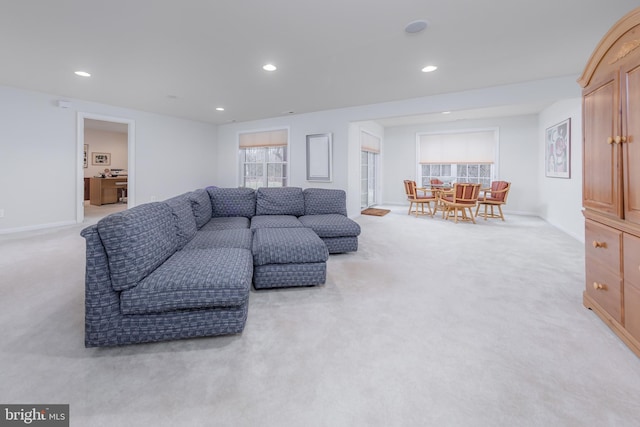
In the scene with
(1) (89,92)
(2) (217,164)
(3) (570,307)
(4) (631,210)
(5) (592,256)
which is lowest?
(3) (570,307)

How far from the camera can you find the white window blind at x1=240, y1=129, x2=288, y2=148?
22.6ft

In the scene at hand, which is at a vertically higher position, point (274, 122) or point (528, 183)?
point (274, 122)

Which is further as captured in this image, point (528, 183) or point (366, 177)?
point (366, 177)

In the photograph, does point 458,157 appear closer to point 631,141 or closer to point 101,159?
point 631,141

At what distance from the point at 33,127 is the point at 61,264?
10.3 ft

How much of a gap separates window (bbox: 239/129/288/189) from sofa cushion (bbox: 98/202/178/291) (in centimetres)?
520

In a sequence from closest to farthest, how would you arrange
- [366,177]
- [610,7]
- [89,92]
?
[610,7], [89,92], [366,177]

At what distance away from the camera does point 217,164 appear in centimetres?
791

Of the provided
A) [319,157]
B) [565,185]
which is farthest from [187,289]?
[565,185]

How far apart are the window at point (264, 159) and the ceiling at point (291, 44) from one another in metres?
2.21

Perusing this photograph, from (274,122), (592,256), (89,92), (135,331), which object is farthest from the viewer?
(274,122)

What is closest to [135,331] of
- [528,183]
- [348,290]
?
[348,290]

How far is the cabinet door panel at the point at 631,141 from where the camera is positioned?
5.19ft

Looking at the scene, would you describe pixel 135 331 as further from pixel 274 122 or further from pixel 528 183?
pixel 528 183
